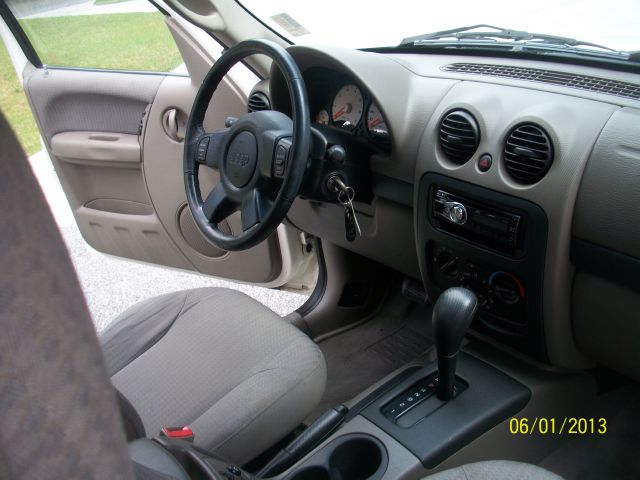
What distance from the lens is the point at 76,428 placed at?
327 millimetres

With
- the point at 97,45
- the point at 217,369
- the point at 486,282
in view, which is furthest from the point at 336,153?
the point at 97,45

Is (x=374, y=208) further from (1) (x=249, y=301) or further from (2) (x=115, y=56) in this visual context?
(2) (x=115, y=56)

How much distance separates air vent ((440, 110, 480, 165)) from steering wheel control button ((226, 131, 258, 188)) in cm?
42

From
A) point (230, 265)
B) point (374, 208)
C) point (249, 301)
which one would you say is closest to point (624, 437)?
point (374, 208)

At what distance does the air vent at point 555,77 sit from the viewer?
3.90 feet

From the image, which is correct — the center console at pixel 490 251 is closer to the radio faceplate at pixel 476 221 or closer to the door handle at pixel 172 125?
the radio faceplate at pixel 476 221

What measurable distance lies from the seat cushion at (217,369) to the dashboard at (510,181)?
0.40 metres

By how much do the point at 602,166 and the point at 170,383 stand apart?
970 millimetres

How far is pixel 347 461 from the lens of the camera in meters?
1.33

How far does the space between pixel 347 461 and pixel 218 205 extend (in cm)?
66

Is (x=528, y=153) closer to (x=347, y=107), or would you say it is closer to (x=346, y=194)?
(x=346, y=194)

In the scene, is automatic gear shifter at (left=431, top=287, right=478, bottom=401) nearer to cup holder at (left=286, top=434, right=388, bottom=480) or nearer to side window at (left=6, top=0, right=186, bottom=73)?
cup holder at (left=286, top=434, right=388, bottom=480)

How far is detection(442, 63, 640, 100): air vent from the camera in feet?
3.90
